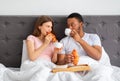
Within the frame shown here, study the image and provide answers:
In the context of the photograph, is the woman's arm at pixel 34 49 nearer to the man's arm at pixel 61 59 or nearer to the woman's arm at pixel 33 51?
the woman's arm at pixel 33 51

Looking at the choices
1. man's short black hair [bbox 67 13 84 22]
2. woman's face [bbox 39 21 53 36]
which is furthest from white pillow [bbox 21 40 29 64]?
man's short black hair [bbox 67 13 84 22]

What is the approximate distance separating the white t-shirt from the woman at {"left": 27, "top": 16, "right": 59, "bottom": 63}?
108 millimetres

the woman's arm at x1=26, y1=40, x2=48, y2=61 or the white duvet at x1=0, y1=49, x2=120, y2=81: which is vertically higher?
the woman's arm at x1=26, y1=40, x2=48, y2=61

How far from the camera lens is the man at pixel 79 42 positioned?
2135 millimetres

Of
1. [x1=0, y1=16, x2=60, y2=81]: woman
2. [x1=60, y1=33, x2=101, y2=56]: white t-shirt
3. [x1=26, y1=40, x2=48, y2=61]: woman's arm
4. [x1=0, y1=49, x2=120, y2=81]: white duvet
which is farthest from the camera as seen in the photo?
[x1=60, y1=33, x2=101, y2=56]: white t-shirt

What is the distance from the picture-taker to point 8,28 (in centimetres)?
237

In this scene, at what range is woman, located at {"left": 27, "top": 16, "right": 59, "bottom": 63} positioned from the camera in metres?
2.13

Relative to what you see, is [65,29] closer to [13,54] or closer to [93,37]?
[93,37]

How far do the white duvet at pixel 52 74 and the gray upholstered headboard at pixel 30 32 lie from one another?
0.91 feet
